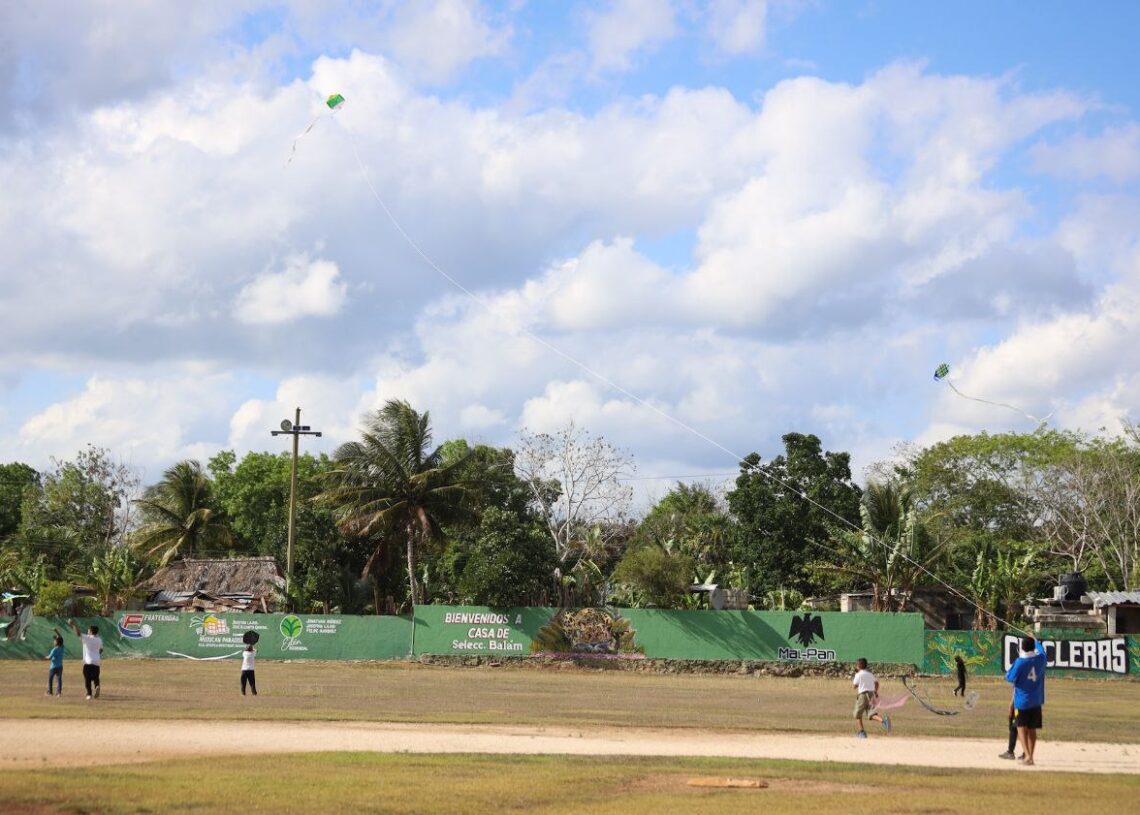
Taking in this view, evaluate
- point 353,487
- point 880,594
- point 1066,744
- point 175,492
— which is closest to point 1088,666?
point 880,594

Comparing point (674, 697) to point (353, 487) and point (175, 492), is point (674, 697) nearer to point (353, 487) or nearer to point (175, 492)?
point (353, 487)

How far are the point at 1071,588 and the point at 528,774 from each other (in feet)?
123

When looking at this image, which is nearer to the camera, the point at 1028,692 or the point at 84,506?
the point at 1028,692

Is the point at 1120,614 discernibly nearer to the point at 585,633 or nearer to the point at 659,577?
the point at 659,577

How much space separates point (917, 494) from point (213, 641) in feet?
132

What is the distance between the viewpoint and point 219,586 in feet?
187

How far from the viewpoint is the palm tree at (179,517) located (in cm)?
6850

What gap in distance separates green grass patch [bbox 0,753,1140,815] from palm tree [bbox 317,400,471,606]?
39910 mm

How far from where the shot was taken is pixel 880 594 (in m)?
48.3

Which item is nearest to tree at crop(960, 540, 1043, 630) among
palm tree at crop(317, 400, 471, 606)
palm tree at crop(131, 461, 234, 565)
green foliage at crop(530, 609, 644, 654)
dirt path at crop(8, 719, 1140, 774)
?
green foliage at crop(530, 609, 644, 654)

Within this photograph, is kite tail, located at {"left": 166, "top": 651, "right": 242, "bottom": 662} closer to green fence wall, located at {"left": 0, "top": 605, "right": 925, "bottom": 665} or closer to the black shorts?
green fence wall, located at {"left": 0, "top": 605, "right": 925, "bottom": 665}

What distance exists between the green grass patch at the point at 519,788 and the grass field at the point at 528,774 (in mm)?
23

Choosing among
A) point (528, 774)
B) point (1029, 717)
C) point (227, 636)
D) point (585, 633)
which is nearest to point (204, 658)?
point (227, 636)

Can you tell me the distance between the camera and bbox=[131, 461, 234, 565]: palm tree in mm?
68500
